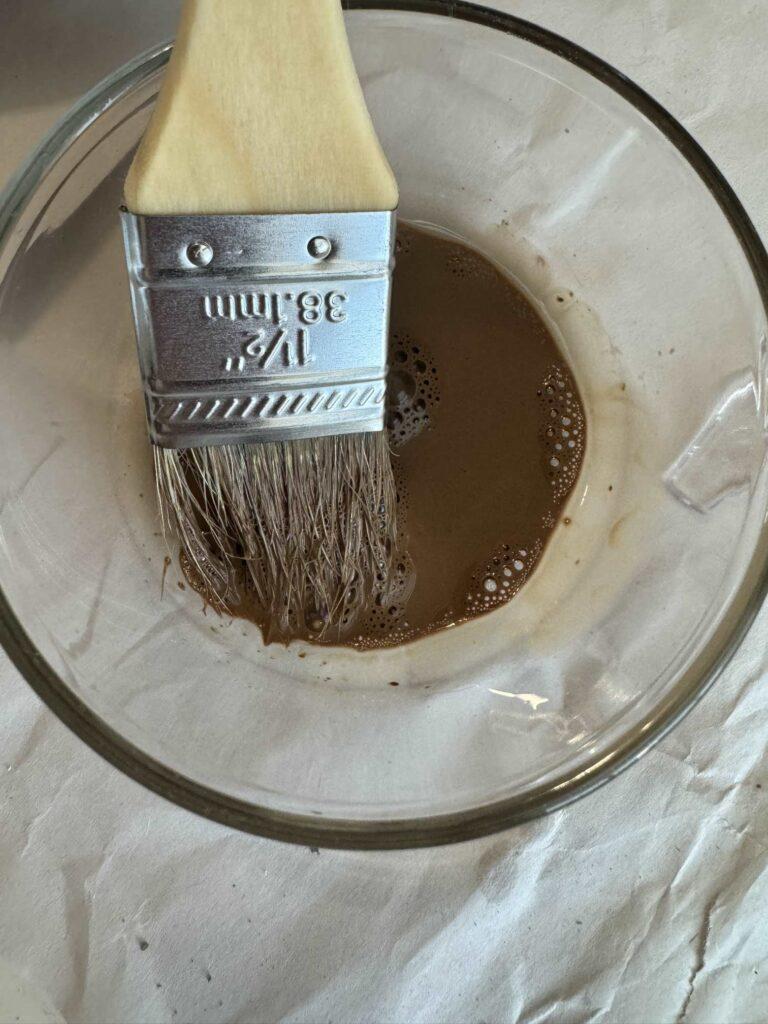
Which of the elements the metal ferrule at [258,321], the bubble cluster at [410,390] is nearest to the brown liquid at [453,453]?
the bubble cluster at [410,390]

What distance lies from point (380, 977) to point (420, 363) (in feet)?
1.67

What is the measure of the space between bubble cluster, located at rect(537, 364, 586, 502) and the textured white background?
197 millimetres

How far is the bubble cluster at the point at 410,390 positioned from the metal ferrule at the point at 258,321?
13 centimetres

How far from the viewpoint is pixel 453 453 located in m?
0.72

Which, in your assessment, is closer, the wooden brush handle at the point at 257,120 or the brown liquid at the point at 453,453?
the wooden brush handle at the point at 257,120

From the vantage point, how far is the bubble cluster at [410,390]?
72cm

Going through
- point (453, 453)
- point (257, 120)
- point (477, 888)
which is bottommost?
point (477, 888)

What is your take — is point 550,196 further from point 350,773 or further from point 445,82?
point 350,773

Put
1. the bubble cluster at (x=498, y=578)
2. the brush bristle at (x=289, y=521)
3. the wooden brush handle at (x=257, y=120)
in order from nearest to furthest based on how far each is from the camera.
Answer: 1. the wooden brush handle at (x=257, y=120)
2. the brush bristle at (x=289, y=521)
3. the bubble cluster at (x=498, y=578)

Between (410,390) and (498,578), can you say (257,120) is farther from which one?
(498,578)

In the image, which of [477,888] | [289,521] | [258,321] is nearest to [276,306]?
[258,321]

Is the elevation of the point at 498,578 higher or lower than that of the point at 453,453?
lower

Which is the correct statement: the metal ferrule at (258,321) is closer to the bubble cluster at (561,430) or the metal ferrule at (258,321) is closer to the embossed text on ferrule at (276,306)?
the embossed text on ferrule at (276,306)

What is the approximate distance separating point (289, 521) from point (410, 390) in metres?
0.16
